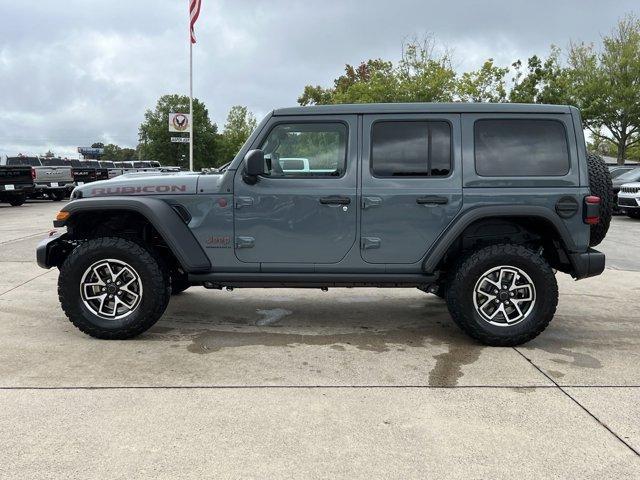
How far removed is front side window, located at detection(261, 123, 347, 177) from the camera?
4410mm

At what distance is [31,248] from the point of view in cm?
924

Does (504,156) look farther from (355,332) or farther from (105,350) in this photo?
(105,350)

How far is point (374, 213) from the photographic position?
4.30m

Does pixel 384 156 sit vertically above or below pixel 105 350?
above

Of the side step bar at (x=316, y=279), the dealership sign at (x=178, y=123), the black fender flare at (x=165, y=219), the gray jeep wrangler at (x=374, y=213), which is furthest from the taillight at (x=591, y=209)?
the dealership sign at (x=178, y=123)

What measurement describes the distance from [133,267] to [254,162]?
129 centimetres

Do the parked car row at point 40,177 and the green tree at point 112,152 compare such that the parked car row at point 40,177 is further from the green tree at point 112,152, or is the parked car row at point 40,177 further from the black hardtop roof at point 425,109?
the green tree at point 112,152

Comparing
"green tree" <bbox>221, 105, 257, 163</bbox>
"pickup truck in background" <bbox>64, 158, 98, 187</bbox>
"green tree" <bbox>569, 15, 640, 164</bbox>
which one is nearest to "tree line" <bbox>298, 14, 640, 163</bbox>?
"green tree" <bbox>569, 15, 640, 164</bbox>

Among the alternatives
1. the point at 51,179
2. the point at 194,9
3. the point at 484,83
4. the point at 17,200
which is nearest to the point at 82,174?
the point at 51,179

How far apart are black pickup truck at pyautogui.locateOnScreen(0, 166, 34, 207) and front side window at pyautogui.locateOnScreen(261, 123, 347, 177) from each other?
1751cm

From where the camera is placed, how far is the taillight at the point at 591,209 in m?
→ 4.19

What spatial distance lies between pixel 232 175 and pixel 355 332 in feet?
5.63

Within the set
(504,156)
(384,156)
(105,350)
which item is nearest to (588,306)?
(504,156)

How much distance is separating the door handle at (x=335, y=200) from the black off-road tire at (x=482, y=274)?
1044 mm
